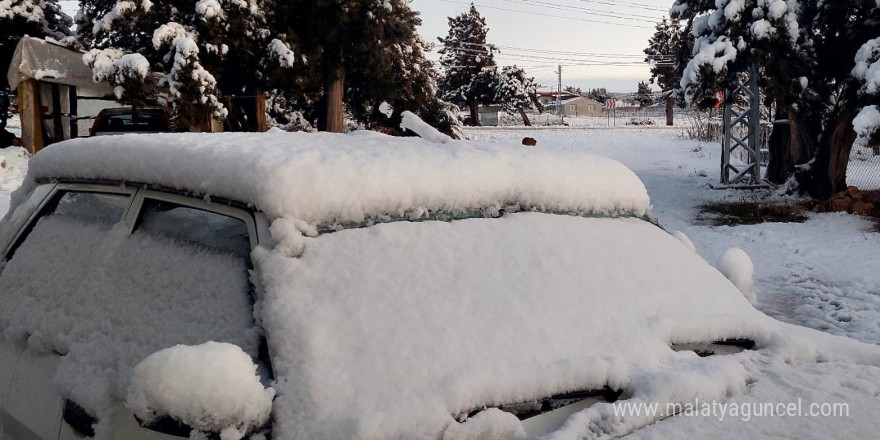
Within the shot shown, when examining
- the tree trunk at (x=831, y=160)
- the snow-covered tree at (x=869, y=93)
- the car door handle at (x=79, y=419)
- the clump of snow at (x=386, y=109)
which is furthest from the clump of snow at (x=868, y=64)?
the clump of snow at (x=386, y=109)

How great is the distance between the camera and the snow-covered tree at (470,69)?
56844mm

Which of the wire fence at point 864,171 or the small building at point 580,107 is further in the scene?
the small building at point 580,107

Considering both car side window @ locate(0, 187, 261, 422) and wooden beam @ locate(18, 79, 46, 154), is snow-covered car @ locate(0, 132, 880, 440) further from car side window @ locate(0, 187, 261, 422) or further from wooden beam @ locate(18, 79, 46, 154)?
wooden beam @ locate(18, 79, 46, 154)

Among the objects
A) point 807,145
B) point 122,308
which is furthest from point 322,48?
point 122,308

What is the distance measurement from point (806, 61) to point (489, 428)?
13.7 metres

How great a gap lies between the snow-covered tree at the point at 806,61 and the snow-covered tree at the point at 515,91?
40.8m

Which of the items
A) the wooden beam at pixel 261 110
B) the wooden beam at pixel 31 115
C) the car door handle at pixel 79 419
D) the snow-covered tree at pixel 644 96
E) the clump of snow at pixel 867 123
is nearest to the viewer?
the car door handle at pixel 79 419

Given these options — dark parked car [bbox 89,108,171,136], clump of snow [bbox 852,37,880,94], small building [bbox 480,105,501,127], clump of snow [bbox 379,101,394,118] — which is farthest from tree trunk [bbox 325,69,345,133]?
small building [bbox 480,105,501,127]

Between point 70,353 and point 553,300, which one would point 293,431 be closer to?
point 553,300

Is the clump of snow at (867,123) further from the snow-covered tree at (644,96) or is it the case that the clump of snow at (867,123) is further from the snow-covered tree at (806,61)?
the snow-covered tree at (644,96)

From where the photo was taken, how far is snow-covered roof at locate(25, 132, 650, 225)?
1.97m

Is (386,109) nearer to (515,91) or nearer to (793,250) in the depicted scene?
(793,250)

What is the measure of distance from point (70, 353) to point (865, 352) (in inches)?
106

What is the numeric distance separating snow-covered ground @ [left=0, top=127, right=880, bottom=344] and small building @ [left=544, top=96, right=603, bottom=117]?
74555 millimetres
